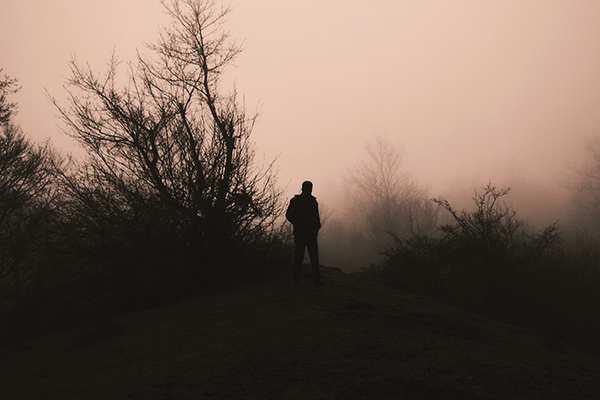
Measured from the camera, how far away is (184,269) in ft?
39.1

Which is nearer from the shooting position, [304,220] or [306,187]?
[304,220]

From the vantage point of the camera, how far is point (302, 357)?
213 inches

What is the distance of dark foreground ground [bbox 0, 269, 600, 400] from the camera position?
4.59m

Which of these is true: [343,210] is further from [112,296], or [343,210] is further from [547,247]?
[112,296]

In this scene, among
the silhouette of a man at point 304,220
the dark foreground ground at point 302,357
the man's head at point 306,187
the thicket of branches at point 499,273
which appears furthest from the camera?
the thicket of branches at point 499,273

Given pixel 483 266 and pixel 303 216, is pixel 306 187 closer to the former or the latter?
pixel 303 216

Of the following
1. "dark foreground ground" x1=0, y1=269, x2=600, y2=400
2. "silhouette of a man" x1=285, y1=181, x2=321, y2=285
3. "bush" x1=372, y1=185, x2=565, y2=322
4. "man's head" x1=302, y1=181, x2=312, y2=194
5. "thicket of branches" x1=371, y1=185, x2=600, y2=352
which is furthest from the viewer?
"bush" x1=372, y1=185, x2=565, y2=322

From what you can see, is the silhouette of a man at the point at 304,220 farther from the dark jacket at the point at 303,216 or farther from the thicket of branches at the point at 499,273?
the thicket of branches at the point at 499,273

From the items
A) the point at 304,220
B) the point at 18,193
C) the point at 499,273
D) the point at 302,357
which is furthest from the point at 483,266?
the point at 18,193

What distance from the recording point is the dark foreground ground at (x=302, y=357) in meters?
4.59

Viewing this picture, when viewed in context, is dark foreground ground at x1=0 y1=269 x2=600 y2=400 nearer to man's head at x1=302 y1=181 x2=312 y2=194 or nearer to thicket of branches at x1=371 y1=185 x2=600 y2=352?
man's head at x1=302 y1=181 x2=312 y2=194

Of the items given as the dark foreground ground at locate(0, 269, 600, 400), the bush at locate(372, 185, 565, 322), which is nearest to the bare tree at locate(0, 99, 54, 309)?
the dark foreground ground at locate(0, 269, 600, 400)

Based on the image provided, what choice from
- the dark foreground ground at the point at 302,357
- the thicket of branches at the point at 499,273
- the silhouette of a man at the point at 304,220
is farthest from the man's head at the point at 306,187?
the thicket of branches at the point at 499,273

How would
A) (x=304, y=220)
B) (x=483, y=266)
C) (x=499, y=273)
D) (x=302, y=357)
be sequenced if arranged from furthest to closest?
(x=483, y=266) < (x=499, y=273) < (x=304, y=220) < (x=302, y=357)
